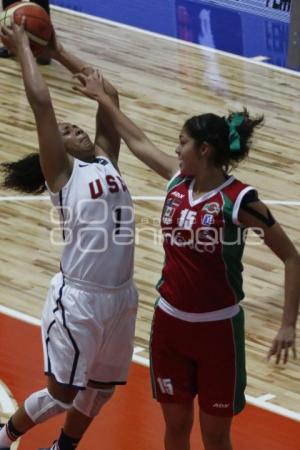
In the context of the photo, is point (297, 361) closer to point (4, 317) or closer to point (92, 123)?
point (4, 317)

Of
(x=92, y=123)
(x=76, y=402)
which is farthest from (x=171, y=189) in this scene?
(x=92, y=123)

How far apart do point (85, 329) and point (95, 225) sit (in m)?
0.48

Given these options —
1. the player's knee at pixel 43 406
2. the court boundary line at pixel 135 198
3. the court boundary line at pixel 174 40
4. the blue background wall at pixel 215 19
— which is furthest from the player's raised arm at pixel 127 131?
the blue background wall at pixel 215 19

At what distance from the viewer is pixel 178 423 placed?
5395mm

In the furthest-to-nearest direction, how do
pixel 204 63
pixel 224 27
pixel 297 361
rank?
pixel 224 27
pixel 204 63
pixel 297 361

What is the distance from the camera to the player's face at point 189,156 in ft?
17.0

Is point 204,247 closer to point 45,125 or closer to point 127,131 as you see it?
point 127,131

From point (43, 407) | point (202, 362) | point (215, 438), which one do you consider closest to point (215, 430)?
point (215, 438)

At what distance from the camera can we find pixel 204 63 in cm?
1307

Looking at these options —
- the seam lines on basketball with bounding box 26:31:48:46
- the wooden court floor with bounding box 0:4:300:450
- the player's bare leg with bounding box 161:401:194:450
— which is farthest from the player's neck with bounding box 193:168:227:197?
the wooden court floor with bounding box 0:4:300:450

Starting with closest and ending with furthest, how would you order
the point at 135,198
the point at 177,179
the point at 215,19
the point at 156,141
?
the point at 177,179, the point at 135,198, the point at 156,141, the point at 215,19

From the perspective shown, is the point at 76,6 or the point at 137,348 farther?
the point at 76,6

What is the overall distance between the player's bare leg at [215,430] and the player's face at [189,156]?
1084 mm

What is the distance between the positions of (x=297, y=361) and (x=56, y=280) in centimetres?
215
